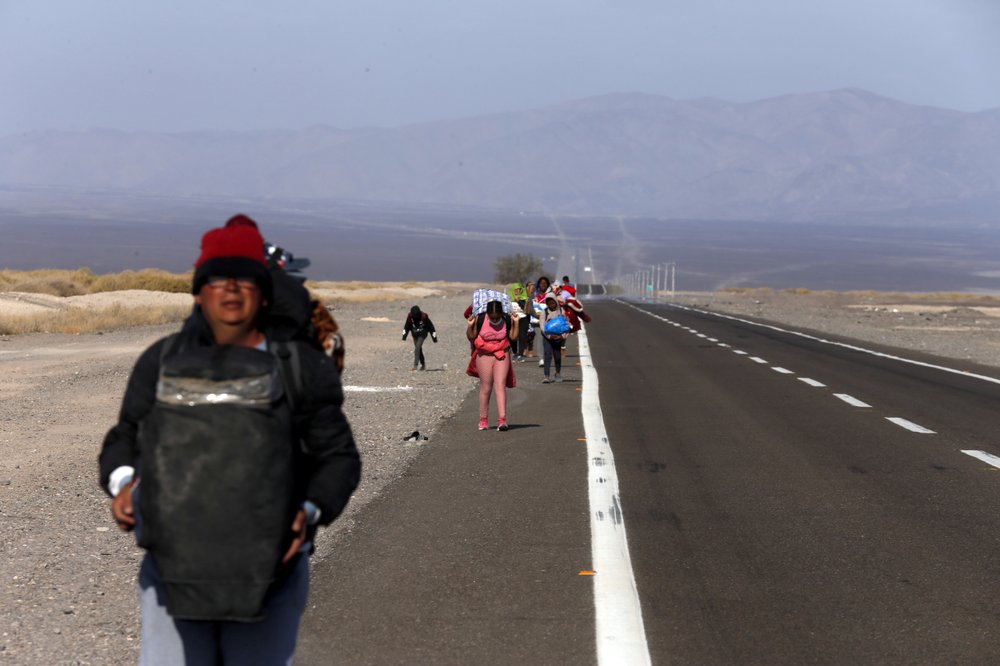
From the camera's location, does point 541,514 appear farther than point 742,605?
Yes

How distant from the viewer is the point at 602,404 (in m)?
17.6

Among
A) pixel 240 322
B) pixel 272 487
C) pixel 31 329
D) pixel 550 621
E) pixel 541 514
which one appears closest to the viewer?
pixel 272 487

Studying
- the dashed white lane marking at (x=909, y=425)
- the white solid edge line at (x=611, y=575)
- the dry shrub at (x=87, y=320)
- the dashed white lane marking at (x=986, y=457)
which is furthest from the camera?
the dry shrub at (x=87, y=320)

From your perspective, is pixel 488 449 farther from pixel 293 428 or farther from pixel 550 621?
pixel 293 428

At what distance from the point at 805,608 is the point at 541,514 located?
9.51 ft

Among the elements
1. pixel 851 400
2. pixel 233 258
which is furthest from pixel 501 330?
pixel 233 258

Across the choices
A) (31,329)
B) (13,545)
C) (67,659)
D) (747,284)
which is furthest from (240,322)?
(747,284)

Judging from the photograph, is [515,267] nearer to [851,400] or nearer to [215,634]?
[851,400]

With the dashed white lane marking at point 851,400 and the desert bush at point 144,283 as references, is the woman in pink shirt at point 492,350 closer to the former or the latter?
the dashed white lane marking at point 851,400

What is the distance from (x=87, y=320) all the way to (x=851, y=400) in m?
26.8

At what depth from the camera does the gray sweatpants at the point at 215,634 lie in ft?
12.2

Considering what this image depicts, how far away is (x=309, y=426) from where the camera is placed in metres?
3.75

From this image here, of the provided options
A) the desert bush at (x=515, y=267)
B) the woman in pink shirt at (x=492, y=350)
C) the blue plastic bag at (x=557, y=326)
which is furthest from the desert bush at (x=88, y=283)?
the desert bush at (x=515, y=267)

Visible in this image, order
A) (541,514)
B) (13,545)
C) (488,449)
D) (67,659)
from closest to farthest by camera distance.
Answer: (67,659), (13,545), (541,514), (488,449)
